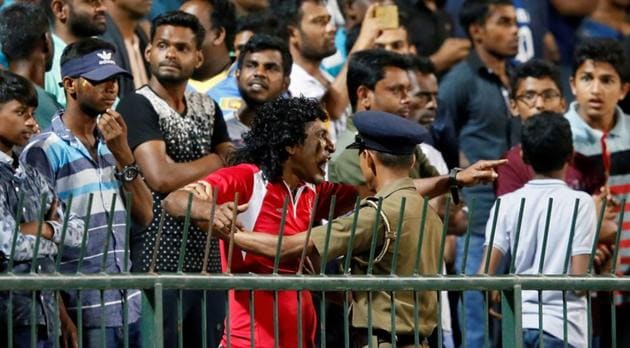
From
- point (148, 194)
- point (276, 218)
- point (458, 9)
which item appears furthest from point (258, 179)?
point (458, 9)

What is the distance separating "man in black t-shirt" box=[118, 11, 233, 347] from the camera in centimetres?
936

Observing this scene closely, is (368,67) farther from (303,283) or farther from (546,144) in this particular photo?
(303,283)

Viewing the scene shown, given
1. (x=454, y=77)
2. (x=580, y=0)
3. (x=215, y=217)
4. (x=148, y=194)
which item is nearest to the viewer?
(x=215, y=217)

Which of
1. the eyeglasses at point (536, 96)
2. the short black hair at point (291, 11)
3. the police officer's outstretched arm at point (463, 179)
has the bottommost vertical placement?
the police officer's outstretched arm at point (463, 179)

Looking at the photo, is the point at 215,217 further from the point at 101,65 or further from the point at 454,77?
the point at 454,77

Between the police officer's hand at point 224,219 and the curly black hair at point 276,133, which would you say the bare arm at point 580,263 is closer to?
the curly black hair at point 276,133

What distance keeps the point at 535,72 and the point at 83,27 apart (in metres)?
3.15

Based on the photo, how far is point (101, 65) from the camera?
9.03m

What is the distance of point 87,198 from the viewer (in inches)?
342

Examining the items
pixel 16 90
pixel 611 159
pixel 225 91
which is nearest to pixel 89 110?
pixel 16 90

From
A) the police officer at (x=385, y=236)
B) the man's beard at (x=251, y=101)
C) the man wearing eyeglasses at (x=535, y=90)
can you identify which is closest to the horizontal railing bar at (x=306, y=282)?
the police officer at (x=385, y=236)

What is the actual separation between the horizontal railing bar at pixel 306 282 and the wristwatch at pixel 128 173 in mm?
1810

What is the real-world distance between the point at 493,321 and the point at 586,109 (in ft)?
5.10

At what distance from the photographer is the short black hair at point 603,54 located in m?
11.9
